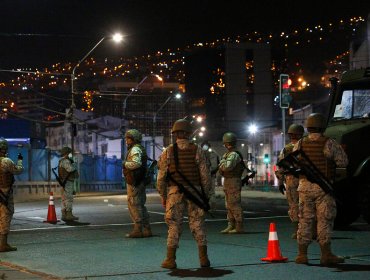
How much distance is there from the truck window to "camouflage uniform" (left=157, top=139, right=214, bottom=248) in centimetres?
605

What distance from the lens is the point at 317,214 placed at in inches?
343

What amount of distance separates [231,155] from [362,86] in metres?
3.17

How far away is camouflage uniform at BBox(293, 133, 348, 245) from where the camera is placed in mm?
8625

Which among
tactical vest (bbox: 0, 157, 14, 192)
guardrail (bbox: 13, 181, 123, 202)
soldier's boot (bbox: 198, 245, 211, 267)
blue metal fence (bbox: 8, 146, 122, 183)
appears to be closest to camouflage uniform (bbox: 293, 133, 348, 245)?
soldier's boot (bbox: 198, 245, 211, 267)

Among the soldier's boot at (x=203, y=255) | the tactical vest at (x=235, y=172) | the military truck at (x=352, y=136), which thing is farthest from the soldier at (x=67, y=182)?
the soldier's boot at (x=203, y=255)

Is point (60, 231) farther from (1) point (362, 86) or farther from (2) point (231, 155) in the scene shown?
(1) point (362, 86)

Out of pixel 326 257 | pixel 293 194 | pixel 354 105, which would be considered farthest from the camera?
pixel 354 105

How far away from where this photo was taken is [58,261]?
32.0 ft

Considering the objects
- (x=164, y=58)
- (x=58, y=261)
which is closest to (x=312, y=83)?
(x=164, y=58)

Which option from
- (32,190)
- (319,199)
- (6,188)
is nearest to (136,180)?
(6,188)

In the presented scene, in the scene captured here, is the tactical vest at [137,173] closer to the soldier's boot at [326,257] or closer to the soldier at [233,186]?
the soldier at [233,186]

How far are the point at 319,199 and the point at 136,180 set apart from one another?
4.80 m

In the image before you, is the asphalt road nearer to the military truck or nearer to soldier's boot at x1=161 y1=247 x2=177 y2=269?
soldier's boot at x1=161 y1=247 x2=177 y2=269

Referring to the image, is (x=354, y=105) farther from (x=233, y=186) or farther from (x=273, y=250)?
(x=273, y=250)
